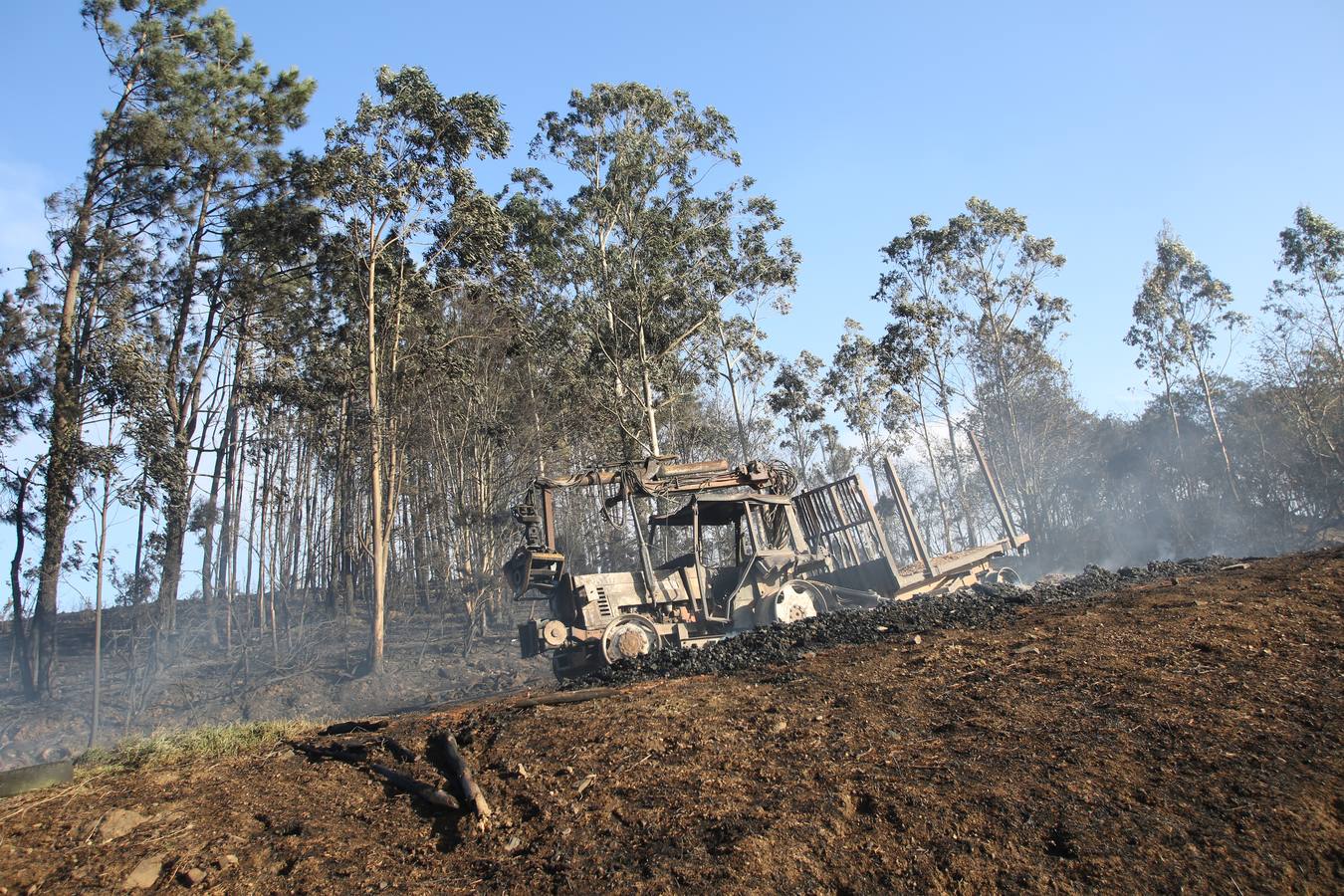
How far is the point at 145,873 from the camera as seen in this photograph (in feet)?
13.0

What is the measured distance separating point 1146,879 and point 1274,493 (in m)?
38.0

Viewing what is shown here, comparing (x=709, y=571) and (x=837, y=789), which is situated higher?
(x=709, y=571)

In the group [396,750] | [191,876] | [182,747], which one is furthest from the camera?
[182,747]

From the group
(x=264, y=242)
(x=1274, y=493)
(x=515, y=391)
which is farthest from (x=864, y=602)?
(x=1274, y=493)

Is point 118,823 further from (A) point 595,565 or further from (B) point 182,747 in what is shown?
(A) point 595,565

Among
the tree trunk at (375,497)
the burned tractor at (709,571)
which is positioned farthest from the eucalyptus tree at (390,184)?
the burned tractor at (709,571)

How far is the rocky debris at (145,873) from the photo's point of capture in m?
3.87

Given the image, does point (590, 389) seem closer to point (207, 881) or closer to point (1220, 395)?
point (207, 881)

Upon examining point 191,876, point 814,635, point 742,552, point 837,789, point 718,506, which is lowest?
point 837,789

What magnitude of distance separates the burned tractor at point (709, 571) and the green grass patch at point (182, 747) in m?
4.63

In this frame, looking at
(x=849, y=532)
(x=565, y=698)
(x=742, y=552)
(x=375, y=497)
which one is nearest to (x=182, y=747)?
(x=565, y=698)

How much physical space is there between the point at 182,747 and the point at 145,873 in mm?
2549

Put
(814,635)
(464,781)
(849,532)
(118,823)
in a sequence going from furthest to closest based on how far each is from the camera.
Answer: (849,532)
(814,635)
(464,781)
(118,823)

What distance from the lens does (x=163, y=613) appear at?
20859 mm
